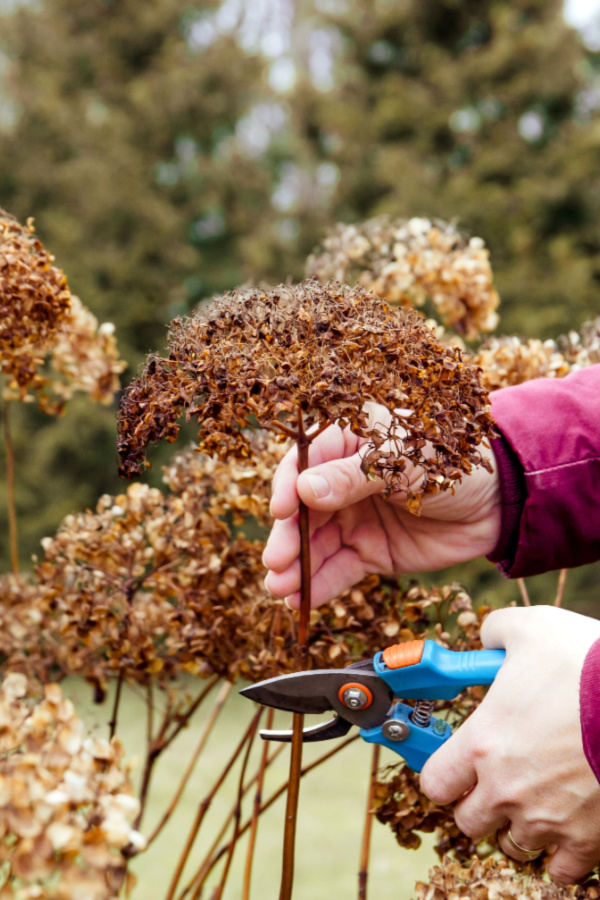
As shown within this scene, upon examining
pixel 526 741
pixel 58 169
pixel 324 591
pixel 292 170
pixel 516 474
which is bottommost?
pixel 526 741

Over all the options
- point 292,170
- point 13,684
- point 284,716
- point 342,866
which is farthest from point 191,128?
point 13,684

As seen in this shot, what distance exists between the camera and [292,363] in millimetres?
555

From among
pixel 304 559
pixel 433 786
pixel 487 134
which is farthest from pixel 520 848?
pixel 487 134

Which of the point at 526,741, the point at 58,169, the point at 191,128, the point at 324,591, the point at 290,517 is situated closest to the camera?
the point at 526,741

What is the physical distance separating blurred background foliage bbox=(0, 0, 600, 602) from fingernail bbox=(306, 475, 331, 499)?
4026 millimetres

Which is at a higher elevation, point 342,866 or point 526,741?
point 526,741

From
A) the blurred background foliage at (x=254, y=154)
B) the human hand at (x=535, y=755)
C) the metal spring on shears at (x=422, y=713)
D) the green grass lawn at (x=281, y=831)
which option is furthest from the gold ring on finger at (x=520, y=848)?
the blurred background foliage at (x=254, y=154)

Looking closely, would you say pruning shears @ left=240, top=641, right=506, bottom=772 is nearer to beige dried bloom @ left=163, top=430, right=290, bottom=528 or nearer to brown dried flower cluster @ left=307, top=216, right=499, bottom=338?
beige dried bloom @ left=163, top=430, right=290, bottom=528

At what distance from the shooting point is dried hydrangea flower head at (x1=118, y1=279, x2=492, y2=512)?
0.56 metres

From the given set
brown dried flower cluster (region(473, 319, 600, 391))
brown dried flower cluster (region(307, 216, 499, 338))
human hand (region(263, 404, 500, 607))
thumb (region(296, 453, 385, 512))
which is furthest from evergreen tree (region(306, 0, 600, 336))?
thumb (region(296, 453, 385, 512))

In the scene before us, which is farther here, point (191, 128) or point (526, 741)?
point (191, 128)

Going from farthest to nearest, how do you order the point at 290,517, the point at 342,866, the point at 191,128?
the point at 191,128 < the point at 342,866 < the point at 290,517

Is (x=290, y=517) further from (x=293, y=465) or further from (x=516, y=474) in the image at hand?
(x=516, y=474)

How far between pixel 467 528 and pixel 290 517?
269mm
